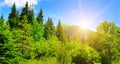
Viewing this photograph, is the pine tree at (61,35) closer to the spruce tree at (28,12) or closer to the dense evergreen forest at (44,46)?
the dense evergreen forest at (44,46)

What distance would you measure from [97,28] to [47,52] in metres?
22.9

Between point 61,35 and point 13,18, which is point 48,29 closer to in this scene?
point 61,35

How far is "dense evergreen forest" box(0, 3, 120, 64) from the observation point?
210 ft

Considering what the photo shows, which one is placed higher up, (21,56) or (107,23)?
(107,23)

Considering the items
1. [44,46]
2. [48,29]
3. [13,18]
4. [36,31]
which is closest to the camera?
[44,46]

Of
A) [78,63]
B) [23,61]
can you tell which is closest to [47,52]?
[78,63]

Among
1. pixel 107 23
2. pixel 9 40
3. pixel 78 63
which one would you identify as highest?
pixel 107 23

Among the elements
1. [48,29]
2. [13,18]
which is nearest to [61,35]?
[48,29]

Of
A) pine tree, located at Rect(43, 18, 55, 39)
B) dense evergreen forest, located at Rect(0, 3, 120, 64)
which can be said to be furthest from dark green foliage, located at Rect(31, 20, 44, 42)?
pine tree, located at Rect(43, 18, 55, 39)

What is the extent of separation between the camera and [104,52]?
96.3m

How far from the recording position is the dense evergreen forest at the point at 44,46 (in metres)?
64.1

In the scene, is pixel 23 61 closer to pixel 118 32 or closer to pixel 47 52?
pixel 47 52

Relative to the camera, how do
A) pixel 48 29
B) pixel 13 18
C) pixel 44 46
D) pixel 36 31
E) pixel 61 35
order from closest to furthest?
pixel 44 46, pixel 13 18, pixel 36 31, pixel 48 29, pixel 61 35

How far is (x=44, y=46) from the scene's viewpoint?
86812 millimetres
